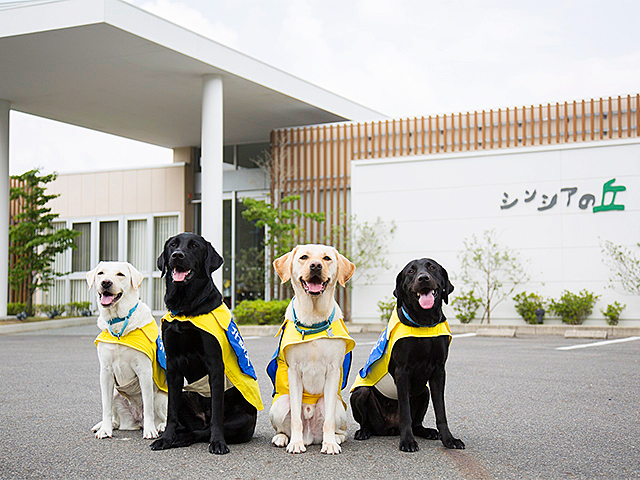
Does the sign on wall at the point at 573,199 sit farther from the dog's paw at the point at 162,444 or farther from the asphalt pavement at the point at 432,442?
the dog's paw at the point at 162,444

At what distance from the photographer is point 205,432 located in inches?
191

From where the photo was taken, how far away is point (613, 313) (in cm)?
1558

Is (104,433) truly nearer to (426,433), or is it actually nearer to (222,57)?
(426,433)

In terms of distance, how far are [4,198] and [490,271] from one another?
12.6 m

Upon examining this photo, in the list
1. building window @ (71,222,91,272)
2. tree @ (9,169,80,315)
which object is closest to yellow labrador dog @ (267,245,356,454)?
tree @ (9,169,80,315)

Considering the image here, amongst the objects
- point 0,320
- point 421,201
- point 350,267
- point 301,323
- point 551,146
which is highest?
point 551,146

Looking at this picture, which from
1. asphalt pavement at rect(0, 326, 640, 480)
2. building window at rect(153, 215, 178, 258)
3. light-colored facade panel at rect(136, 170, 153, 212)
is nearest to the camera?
asphalt pavement at rect(0, 326, 640, 480)

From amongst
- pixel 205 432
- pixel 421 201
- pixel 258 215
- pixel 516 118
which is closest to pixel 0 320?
pixel 258 215

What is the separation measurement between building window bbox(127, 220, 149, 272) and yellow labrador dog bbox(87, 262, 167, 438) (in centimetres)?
1807

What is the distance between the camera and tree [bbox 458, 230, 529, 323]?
1670cm

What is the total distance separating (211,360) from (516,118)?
567 inches

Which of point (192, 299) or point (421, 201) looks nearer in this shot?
point (192, 299)

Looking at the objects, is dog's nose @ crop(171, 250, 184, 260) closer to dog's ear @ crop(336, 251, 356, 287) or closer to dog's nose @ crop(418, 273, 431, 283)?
dog's ear @ crop(336, 251, 356, 287)

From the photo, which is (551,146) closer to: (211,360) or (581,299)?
(581,299)
